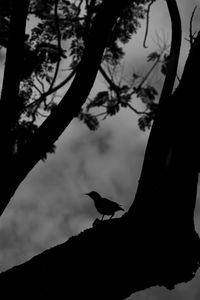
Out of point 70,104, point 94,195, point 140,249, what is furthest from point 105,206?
point 140,249

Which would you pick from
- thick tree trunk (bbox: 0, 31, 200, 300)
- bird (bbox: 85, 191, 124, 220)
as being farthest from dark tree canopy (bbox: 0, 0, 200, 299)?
bird (bbox: 85, 191, 124, 220)

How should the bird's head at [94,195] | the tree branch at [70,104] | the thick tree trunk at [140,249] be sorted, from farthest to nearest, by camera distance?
1. the bird's head at [94,195]
2. the tree branch at [70,104]
3. the thick tree trunk at [140,249]

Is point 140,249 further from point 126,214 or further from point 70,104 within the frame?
point 70,104

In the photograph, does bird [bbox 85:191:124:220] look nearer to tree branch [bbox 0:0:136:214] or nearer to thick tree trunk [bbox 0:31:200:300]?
tree branch [bbox 0:0:136:214]

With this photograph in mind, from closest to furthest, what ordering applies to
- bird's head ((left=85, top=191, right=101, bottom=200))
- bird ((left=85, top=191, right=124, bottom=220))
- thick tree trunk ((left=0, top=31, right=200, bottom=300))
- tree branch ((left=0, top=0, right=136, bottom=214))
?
thick tree trunk ((left=0, top=31, right=200, bottom=300)), tree branch ((left=0, top=0, right=136, bottom=214)), bird ((left=85, top=191, right=124, bottom=220)), bird's head ((left=85, top=191, right=101, bottom=200))

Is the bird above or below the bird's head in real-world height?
below

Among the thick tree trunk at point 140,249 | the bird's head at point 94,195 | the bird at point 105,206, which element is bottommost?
the thick tree trunk at point 140,249

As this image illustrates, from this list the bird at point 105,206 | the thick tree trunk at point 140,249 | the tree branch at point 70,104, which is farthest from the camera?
the bird at point 105,206

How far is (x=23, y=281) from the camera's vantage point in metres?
2.07

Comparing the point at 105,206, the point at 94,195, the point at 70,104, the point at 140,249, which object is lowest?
the point at 140,249

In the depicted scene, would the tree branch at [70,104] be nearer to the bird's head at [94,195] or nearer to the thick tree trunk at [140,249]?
the thick tree trunk at [140,249]

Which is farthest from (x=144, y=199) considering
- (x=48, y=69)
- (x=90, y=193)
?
(x=48, y=69)

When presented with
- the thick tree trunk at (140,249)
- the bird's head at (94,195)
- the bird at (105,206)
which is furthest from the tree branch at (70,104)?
the bird's head at (94,195)

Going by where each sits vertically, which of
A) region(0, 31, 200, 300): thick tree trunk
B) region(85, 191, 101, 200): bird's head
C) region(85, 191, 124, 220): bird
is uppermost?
region(85, 191, 101, 200): bird's head
